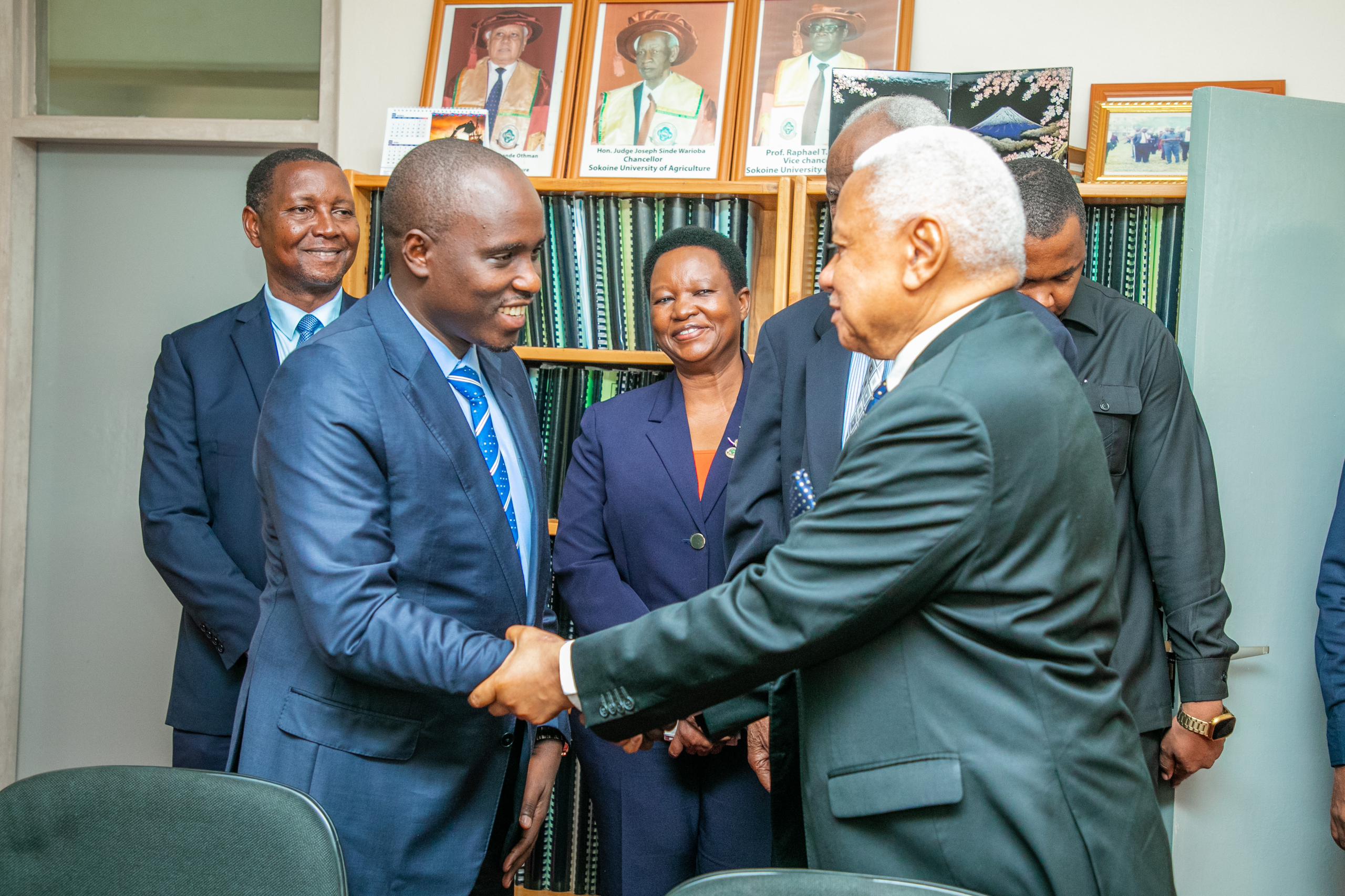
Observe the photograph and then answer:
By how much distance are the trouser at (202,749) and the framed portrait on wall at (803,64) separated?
2.04 meters

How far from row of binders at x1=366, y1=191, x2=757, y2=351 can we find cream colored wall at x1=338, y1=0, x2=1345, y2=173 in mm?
836

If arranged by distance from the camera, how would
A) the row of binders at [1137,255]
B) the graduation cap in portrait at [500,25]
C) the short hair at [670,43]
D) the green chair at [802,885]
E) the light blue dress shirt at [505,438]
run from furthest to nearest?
the graduation cap in portrait at [500,25] < the short hair at [670,43] < the row of binders at [1137,255] < the light blue dress shirt at [505,438] < the green chair at [802,885]

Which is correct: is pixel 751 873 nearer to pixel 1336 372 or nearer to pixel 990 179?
pixel 990 179

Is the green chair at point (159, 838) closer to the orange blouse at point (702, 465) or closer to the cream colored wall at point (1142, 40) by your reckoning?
the orange blouse at point (702, 465)

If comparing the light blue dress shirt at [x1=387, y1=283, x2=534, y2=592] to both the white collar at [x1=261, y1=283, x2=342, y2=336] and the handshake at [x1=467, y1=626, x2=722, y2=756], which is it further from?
the white collar at [x1=261, y1=283, x2=342, y2=336]

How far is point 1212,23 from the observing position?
3158 millimetres

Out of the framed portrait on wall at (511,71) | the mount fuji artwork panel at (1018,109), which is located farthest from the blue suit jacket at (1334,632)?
the framed portrait on wall at (511,71)

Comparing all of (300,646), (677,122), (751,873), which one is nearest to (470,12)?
(677,122)

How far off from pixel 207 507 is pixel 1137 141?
2566mm

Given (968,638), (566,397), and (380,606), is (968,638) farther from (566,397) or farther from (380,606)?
(566,397)

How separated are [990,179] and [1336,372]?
5.56ft

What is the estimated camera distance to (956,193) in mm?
1398

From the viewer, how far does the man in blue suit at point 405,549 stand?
159 cm

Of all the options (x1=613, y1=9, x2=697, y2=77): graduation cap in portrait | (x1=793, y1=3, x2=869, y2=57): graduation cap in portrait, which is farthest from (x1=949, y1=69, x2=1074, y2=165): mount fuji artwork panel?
(x1=613, y1=9, x2=697, y2=77): graduation cap in portrait
